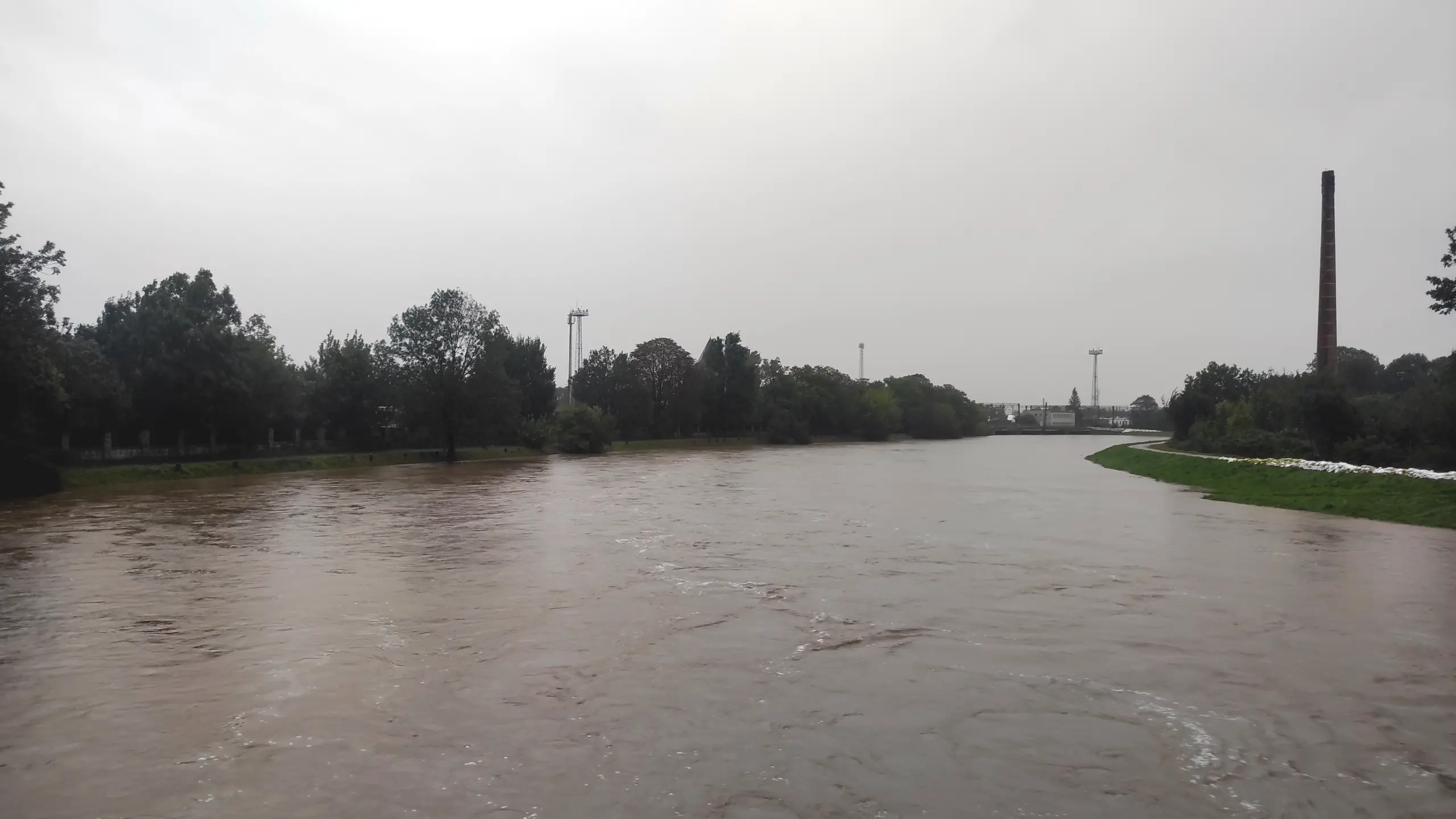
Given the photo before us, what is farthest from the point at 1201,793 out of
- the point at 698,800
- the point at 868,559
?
the point at 868,559

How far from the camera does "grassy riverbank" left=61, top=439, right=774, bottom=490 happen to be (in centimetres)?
3778

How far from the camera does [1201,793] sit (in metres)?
6.37

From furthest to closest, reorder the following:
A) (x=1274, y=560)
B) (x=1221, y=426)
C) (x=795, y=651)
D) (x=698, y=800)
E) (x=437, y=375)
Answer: (x=437, y=375), (x=1221, y=426), (x=1274, y=560), (x=795, y=651), (x=698, y=800)

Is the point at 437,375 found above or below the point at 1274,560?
above

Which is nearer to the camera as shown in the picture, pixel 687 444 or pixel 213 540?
pixel 213 540

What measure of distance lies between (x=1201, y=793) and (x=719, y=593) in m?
8.59

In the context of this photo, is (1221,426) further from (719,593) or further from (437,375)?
(437,375)

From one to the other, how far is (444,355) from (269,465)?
682 inches

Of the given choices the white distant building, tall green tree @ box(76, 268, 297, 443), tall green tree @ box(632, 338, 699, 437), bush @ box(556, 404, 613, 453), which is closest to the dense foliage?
bush @ box(556, 404, 613, 453)

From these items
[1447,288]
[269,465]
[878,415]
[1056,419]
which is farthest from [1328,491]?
[1056,419]

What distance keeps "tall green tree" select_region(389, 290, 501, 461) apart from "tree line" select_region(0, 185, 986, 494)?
0.38 ft

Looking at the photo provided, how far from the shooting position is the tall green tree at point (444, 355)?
61.8 metres

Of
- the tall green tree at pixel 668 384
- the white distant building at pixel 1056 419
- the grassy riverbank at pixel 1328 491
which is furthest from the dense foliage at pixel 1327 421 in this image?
the white distant building at pixel 1056 419

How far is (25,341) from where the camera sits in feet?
107
